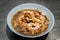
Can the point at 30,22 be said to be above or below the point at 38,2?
below

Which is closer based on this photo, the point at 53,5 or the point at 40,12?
the point at 40,12

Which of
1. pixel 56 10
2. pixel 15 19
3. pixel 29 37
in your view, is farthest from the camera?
pixel 56 10

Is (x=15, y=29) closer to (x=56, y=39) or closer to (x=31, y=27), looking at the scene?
(x=31, y=27)

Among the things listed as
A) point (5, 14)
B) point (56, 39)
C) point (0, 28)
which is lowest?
point (56, 39)

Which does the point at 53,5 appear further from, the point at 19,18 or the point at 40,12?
the point at 19,18

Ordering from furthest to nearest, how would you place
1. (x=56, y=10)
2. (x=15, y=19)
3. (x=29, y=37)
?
(x=56, y=10), (x=15, y=19), (x=29, y=37)

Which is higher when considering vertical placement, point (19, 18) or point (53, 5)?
point (53, 5)

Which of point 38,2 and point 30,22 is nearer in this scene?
point 30,22

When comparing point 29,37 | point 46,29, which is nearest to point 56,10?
point 46,29
